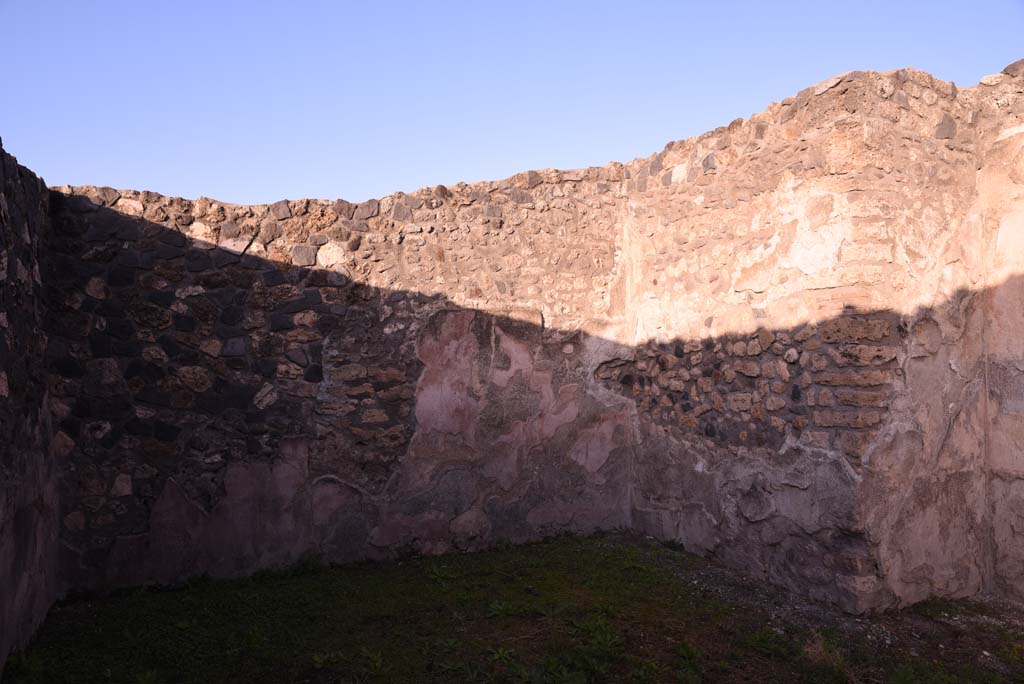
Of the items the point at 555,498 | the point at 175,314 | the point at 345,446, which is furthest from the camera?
the point at 555,498

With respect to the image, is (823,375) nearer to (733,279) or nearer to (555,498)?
(733,279)

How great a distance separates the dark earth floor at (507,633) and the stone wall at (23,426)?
186 mm

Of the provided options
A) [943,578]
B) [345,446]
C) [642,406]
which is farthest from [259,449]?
[943,578]

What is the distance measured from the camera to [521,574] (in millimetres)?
3693

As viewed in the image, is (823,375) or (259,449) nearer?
(823,375)

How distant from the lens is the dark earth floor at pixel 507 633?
Result: 2570 mm

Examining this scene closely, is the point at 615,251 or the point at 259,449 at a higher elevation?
the point at 615,251

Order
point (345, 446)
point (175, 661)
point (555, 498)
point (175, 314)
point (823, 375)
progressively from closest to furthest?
1. point (175, 661)
2. point (823, 375)
3. point (175, 314)
4. point (345, 446)
5. point (555, 498)

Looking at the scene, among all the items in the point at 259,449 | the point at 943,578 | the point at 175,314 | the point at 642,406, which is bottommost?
the point at 943,578

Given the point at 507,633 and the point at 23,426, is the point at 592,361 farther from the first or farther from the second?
the point at 23,426

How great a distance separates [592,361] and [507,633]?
188 centimetres

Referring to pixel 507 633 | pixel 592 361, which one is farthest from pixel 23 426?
pixel 592 361

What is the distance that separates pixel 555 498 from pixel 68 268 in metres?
2.77

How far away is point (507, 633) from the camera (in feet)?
9.67
